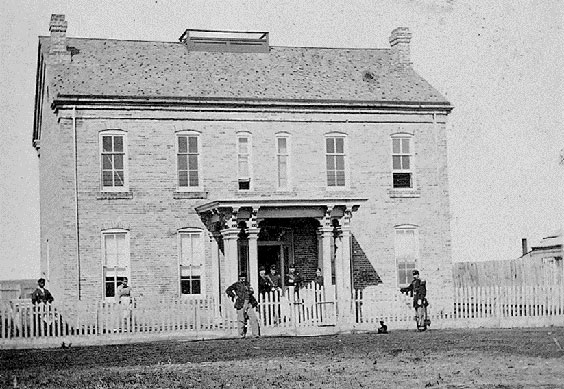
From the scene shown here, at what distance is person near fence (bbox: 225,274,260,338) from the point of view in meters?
25.8

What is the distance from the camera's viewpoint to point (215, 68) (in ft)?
109

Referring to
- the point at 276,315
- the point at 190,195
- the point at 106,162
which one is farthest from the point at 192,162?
the point at 276,315

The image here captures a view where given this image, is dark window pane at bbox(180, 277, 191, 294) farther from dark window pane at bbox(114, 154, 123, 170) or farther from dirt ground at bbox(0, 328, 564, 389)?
dirt ground at bbox(0, 328, 564, 389)

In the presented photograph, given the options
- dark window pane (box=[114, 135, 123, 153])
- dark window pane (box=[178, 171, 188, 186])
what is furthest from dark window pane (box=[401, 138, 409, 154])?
dark window pane (box=[114, 135, 123, 153])

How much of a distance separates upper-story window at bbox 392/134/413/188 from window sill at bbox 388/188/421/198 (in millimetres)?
213

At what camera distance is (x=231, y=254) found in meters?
28.8

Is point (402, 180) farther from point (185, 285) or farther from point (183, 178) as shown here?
point (185, 285)

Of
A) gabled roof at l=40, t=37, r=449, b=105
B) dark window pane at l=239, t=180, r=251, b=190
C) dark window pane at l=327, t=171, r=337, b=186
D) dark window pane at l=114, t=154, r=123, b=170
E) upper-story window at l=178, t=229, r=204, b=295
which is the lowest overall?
upper-story window at l=178, t=229, r=204, b=295

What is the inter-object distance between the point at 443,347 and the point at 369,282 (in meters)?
12.7

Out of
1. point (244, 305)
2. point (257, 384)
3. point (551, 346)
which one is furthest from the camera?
point (244, 305)

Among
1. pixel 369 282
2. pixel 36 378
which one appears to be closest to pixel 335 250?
pixel 369 282

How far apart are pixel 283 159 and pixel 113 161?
548 cm

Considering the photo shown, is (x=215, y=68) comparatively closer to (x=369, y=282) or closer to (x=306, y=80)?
(x=306, y=80)

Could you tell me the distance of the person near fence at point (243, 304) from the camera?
25781mm
